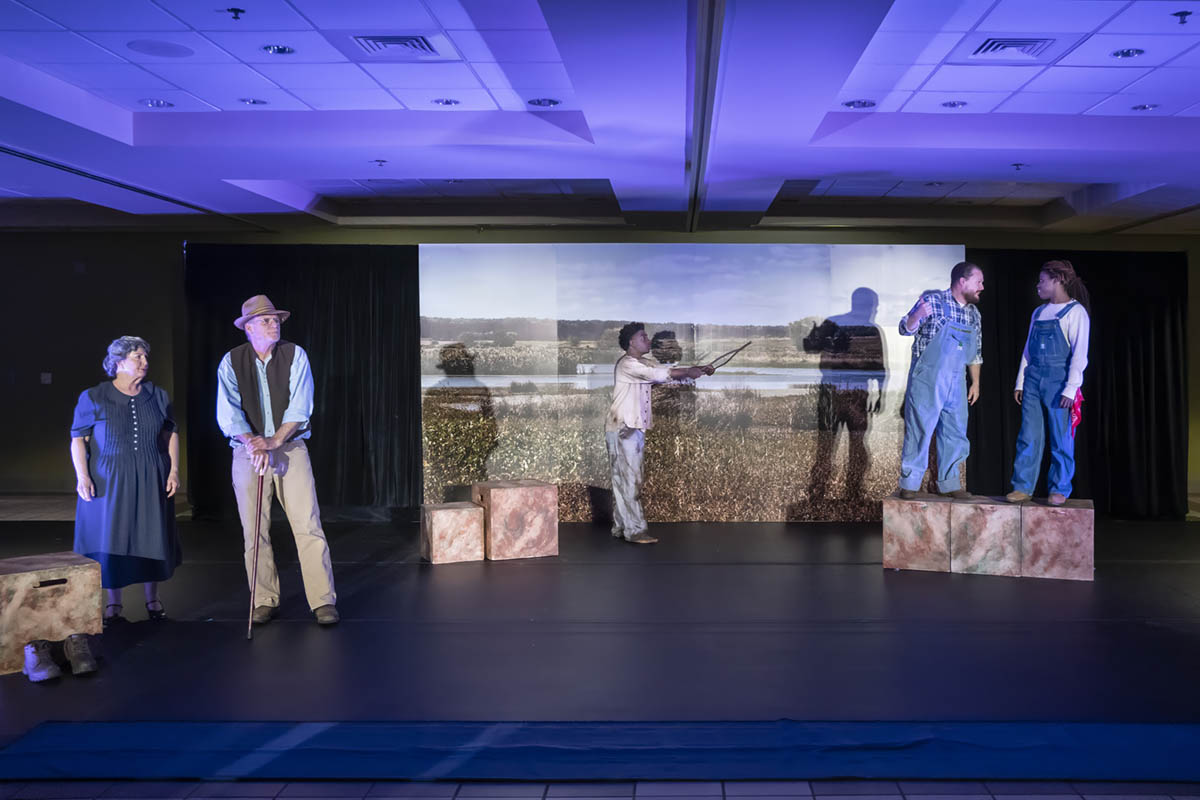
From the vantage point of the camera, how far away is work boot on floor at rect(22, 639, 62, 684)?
3811mm

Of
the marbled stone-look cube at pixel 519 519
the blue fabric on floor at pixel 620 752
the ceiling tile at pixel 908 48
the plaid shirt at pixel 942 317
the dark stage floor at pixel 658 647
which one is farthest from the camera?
the marbled stone-look cube at pixel 519 519

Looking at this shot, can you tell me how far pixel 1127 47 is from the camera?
4.10 m

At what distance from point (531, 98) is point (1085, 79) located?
2.74 metres

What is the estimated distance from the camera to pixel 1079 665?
156 inches

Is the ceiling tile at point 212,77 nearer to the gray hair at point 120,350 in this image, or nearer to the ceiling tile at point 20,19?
the ceiling tile at point 20,19

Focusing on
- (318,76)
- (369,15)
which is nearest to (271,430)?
(318,76)

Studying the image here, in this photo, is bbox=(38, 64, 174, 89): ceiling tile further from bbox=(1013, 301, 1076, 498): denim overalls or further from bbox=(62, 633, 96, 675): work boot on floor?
bbox=(1013, 301, 1076, 498): denim overalls

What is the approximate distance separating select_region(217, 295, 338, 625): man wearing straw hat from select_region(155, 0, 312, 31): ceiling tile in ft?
4.07

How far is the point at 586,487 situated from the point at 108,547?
419 cm

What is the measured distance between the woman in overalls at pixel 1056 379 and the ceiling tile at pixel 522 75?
10.9ft

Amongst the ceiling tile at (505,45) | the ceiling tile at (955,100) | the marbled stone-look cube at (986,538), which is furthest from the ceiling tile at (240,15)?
the marbled stone-look cube at (986,538)

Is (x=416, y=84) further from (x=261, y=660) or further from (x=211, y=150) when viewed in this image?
(x=261, y=660)

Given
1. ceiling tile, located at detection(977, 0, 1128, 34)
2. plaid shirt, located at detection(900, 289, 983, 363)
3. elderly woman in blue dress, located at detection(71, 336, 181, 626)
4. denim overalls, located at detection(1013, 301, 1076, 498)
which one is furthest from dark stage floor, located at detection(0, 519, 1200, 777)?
ceiling tile, located at detection(977, 0, 1128, 34)

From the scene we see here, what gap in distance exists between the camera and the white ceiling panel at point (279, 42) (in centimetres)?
403
